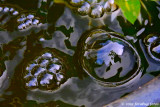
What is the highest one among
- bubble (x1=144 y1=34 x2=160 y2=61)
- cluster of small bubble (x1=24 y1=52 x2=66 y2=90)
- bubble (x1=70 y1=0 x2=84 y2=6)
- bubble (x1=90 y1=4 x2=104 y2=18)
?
bubble (x1=70 y1=0 x2=84 y2=6)

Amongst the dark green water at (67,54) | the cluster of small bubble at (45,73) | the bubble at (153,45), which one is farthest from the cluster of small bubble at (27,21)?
the bubble at (153,45)

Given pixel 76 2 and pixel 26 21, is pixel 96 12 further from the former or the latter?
pixel 26 21

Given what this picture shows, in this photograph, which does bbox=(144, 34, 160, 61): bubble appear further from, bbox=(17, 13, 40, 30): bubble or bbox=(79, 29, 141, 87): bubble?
bbox=(17, 13, 40, 30): bubble

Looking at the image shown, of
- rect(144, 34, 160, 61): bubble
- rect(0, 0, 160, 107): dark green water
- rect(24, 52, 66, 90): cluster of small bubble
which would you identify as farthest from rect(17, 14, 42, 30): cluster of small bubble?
rect(144, 34, 160, 61): bubble

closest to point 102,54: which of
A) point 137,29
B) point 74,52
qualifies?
point 74,52

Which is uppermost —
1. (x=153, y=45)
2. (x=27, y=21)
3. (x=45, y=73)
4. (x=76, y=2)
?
(x=76, y=2)

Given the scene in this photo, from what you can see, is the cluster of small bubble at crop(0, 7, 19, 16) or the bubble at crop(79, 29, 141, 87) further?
the cluster of small bubble at crop(0, 7, 19, 16)

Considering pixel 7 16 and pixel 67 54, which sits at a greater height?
pixel 7 16

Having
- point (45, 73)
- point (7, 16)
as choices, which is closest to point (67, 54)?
point (45, 73)
